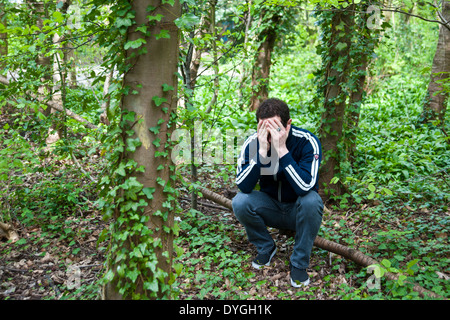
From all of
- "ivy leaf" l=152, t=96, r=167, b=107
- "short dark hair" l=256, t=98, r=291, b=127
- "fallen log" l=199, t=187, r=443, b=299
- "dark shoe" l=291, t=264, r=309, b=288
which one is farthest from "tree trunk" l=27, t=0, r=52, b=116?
"fallen log" l=199, t=187, r=443, b=299

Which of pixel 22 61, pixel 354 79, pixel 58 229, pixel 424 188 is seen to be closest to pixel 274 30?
pixel 354 79

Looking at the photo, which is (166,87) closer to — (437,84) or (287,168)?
(287,168)

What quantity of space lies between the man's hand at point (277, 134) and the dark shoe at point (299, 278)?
96 cm

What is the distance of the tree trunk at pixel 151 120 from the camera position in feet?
7.16

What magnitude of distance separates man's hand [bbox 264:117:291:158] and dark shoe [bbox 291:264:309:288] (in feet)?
3.16

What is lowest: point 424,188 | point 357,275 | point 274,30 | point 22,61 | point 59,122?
point 357,275

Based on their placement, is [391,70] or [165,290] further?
[391,70]

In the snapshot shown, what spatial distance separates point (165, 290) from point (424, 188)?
325cm

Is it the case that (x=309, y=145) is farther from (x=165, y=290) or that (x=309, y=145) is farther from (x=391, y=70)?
(x=391, y=70)

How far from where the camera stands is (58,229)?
11.9 ft

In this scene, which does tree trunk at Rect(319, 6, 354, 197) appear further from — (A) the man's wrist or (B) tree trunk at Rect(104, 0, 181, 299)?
(B) tree trunk at Rect(104, 0, 181, 299)

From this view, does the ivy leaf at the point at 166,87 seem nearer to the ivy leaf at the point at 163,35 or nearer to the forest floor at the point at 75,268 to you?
the ivy leaf at the point at 163,35

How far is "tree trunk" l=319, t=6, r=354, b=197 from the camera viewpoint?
13.5 ft

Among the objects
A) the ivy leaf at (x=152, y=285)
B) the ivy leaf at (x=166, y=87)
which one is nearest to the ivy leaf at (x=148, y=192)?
the ivy leaf at (x=152, y=285)
